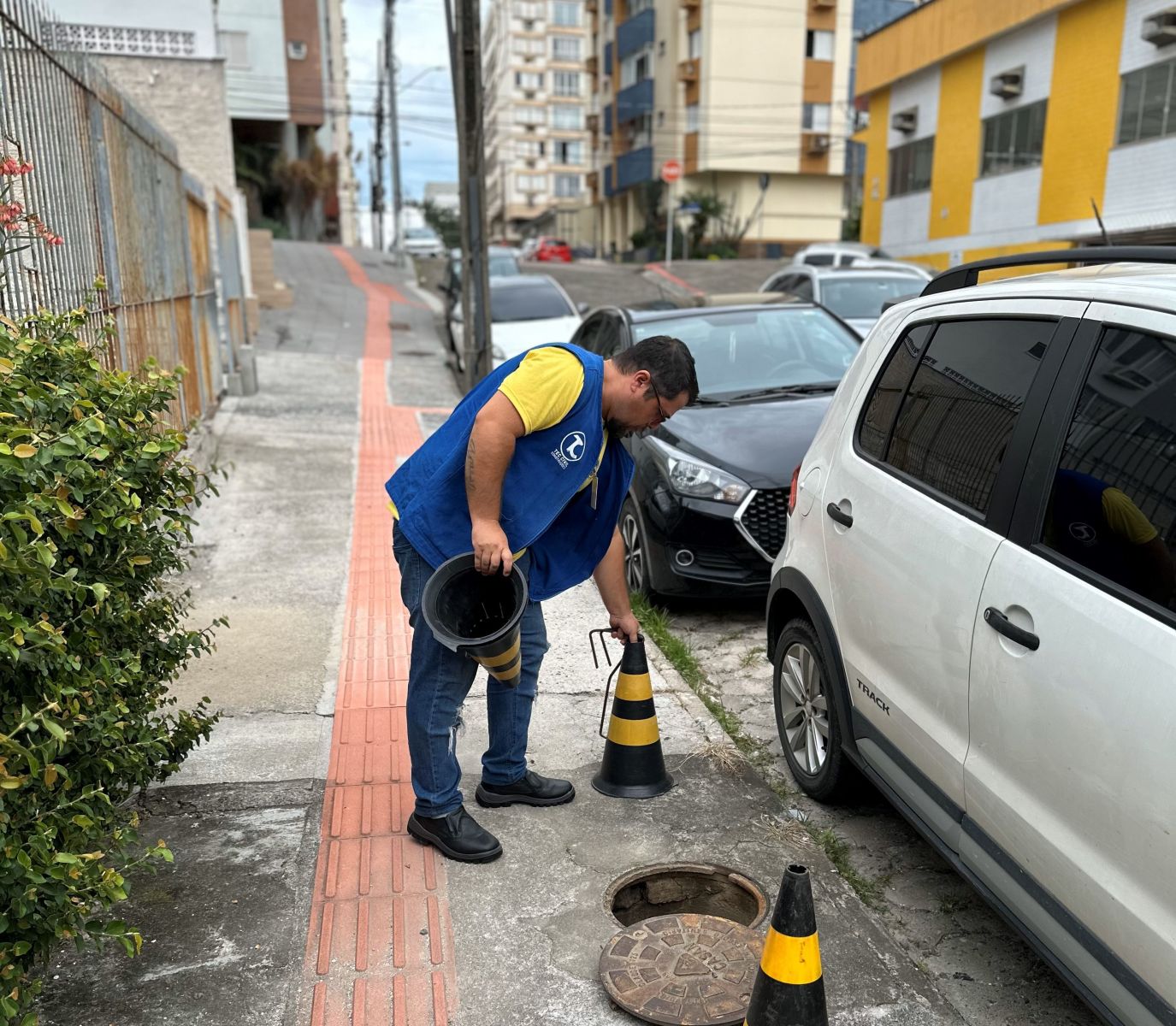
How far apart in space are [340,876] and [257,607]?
2866 mm

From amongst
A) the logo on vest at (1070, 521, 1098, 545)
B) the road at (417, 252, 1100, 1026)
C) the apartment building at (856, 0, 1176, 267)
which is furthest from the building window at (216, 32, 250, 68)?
the logo on vest at (1070, 521, 1098, 545)

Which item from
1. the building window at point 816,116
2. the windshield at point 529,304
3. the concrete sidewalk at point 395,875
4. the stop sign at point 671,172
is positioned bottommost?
the concrete sidewalk at point 395,875

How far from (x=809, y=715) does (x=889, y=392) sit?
118 cm

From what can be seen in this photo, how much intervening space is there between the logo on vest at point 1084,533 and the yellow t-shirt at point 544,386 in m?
1.38

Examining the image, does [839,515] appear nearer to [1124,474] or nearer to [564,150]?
[1124,474]

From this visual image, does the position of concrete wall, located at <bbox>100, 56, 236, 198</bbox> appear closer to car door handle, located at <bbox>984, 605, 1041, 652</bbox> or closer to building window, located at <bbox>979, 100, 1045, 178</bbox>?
building window, located at <bbox>979, 100, 1045, 178</bbox>

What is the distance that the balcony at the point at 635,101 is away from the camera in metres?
50.8

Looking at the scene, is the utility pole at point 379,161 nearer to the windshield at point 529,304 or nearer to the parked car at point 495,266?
the parked car at point 495,266

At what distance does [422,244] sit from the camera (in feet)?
184

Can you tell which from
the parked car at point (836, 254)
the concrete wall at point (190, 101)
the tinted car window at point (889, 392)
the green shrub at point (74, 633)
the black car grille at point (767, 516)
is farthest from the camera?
the parked car at point (836, 254)

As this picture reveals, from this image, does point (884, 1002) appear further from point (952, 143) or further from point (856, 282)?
point (952, 143)

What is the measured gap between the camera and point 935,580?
283cm

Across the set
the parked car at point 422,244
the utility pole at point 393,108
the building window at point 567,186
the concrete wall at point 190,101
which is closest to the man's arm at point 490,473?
the concrete wall at point 190,101

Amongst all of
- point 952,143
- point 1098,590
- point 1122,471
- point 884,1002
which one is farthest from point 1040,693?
point 952,143
